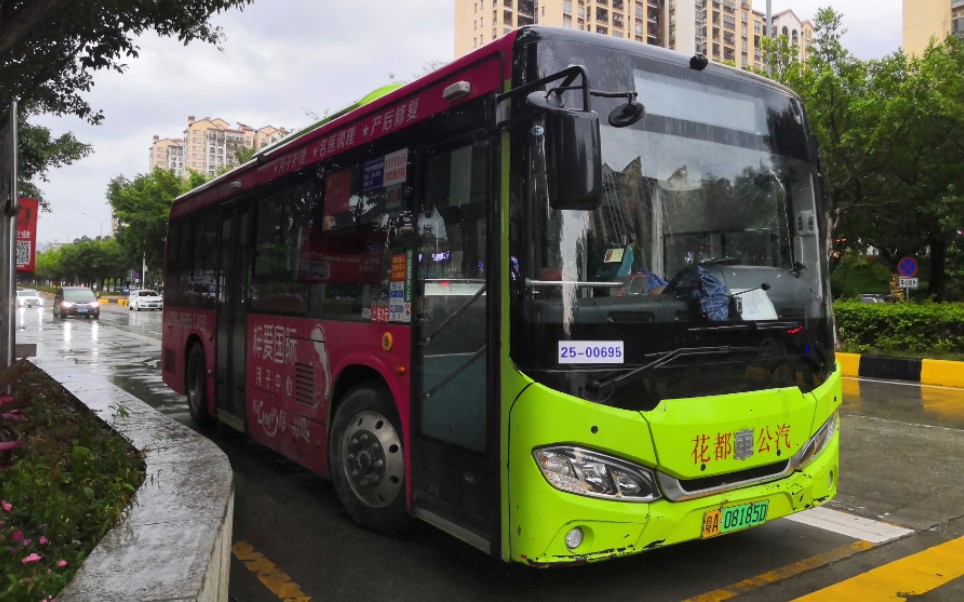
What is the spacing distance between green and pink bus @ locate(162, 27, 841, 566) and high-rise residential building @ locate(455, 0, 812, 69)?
9188cm

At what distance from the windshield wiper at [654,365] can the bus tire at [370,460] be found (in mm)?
1445

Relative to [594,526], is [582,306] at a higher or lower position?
higher

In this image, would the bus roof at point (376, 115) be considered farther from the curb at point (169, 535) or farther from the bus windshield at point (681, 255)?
the curb at point (169, 535)

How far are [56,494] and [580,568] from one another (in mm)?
2612

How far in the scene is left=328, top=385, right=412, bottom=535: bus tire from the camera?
4.30 m

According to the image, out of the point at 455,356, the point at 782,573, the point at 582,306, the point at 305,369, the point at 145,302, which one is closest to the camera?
the point at 582,306

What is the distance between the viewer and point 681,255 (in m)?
3.56

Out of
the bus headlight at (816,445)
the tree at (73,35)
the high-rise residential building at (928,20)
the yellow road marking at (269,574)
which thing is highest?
the high-rise residential building at (928,20)

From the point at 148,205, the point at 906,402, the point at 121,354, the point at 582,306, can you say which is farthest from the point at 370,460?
the point at 148,205

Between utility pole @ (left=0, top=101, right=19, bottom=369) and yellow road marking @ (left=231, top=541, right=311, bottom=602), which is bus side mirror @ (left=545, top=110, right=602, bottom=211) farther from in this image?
utility pole @ (left=0, top=101, right=19, bottom=369)

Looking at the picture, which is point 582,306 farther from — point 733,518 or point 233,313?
point 233,313

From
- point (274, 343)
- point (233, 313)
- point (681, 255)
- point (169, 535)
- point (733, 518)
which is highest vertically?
point (681, 255)

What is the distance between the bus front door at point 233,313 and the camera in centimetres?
670


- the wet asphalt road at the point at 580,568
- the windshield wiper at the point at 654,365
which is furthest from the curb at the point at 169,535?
the windshield wiper at the point at 654,365
